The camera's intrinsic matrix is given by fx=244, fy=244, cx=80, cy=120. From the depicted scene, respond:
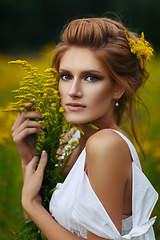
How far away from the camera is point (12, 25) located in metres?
13.0

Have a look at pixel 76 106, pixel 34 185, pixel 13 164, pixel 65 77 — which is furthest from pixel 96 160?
pixel 13 164

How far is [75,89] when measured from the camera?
1367mm

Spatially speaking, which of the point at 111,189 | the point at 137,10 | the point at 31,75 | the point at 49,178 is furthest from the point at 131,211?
the point at 137,10

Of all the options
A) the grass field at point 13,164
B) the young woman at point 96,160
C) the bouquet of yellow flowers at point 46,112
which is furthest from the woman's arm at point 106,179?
the grass field at point 13,164

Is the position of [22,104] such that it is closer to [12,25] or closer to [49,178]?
[49,178]

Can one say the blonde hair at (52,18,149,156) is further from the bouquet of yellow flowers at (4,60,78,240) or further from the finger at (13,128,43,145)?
the finger at (13,128,43,145)

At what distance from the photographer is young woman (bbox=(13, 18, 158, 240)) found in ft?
3.97

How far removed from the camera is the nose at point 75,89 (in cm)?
136

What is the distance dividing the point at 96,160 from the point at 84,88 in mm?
422

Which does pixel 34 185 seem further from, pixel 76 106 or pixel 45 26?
pixel 45 26

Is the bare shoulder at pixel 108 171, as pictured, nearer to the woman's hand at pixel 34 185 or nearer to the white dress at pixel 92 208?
the white dress at pixel 92 208

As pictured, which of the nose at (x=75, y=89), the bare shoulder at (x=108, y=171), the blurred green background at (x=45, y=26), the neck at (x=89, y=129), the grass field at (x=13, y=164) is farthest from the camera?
the blurred green background at (x=45, y=26)

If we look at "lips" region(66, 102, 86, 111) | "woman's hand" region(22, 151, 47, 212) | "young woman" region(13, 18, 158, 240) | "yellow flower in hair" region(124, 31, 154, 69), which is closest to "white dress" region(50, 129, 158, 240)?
"young woman" region(13, 18, 158, 240)

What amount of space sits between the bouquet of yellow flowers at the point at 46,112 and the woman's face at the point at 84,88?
0.26 ft
